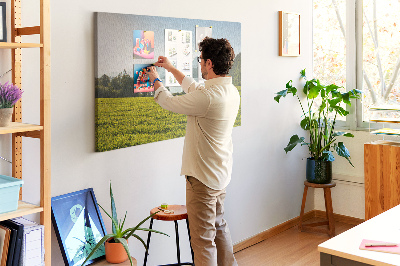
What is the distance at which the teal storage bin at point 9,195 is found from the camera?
7.98ft

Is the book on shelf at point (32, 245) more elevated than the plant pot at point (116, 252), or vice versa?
the book on shelf at point (32, 245)

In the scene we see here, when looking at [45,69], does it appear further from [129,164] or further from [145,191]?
[145,191]

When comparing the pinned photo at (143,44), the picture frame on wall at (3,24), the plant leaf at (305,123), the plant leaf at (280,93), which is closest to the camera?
the picture frame on wall at (3,24)

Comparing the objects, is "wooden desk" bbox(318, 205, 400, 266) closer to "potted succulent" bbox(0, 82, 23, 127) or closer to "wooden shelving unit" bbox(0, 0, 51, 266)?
"wooden shelving unit" bbox(0, 0, 51, 266)

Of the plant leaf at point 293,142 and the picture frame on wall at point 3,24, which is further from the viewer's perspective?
the plant leaf at point 293,142

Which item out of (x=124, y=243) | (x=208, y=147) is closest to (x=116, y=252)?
(x=124, y=243)

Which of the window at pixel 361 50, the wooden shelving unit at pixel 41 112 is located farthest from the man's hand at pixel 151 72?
the window at pixel 361 50

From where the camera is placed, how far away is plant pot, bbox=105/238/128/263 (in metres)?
3.06

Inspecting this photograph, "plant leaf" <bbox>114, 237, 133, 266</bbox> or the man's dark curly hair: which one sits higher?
the man's dark curly hair

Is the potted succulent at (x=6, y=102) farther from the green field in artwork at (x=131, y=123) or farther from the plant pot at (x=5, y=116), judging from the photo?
the green field in artwork at (x=131, y=123)

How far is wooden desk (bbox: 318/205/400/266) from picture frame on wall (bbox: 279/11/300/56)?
266 cm

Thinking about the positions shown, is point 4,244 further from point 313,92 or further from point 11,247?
point 313,92

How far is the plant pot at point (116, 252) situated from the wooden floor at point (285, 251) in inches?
58.4

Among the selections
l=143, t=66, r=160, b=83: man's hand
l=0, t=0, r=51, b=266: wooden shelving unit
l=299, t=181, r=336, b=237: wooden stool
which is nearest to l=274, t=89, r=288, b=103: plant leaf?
l=299, t=181, r=336, b=237: wooden stool
